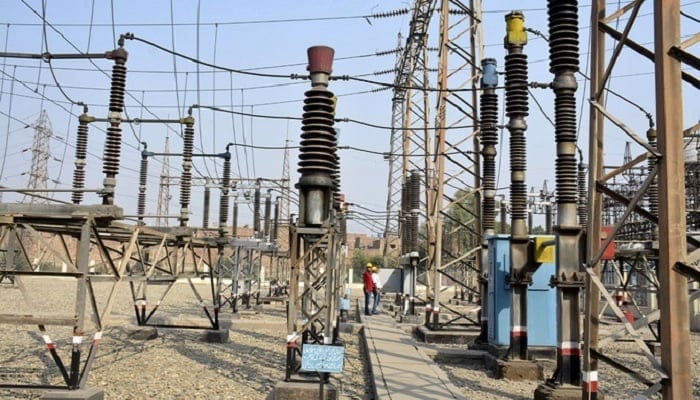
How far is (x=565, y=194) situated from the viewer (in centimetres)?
807

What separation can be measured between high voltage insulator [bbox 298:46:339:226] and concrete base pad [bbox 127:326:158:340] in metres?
A: 8.56

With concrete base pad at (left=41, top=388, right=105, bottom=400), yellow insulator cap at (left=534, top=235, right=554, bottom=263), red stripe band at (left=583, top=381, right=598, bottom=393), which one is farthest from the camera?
yellow insulator cap at (left=534, top=235, right=554, bottom=263)

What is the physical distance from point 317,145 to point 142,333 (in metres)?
9.01

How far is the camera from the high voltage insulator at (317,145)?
8.07 metres

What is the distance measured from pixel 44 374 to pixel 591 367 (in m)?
8.44

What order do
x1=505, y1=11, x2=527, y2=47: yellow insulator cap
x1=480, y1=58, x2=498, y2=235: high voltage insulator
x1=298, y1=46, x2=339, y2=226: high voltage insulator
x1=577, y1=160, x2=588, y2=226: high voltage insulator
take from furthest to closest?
x1=577, y1=160, x2=588, y2=226: high voltage insulator → x1=480, y1=58, x2=498, y2=235: high voltage insulator → x1=505, y1=11, x2=527, y2=47: yellow insulator cap → x1=298, y1=46, x2=339, y2=226: high voltage insulator

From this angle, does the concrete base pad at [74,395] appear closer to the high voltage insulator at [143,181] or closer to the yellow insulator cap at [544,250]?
the yellow insulator cap at [544,250]

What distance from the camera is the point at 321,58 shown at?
8.30m

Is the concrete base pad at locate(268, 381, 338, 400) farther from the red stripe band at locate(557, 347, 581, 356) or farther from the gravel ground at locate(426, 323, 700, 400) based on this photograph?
the red stripe band at locate(557, 347, 581, 356)

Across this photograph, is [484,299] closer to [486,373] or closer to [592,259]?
[486,373]

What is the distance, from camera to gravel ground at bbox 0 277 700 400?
928 centimetres

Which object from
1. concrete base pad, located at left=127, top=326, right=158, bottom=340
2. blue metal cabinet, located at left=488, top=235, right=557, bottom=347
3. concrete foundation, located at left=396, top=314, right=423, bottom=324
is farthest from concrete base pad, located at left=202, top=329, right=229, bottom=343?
blue metal cabinet, located at left=488, top=235, right=557, bottom=347

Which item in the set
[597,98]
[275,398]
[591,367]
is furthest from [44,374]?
[597,98]

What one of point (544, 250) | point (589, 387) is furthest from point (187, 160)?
point (589, 387)
